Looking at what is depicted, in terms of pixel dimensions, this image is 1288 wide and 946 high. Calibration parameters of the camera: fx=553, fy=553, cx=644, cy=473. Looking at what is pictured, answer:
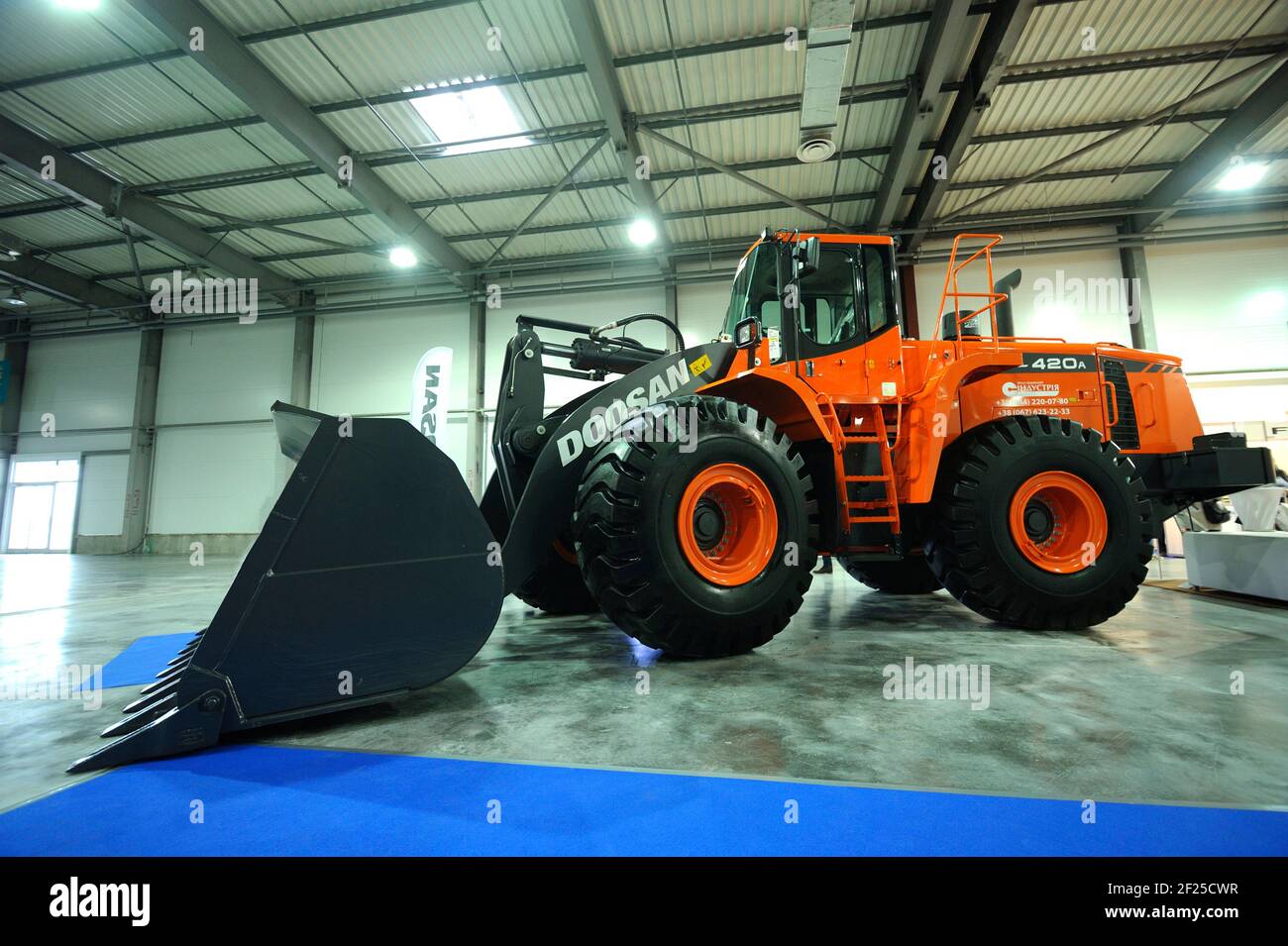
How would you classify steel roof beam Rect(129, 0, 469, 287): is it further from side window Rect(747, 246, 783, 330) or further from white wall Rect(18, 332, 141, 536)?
white wall Rect(18, 332, 141, 536)

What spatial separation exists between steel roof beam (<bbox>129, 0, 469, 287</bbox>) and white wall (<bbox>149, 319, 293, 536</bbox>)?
6.52m

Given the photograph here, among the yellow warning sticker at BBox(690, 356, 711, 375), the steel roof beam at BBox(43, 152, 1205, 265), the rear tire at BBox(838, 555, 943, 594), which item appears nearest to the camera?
the yellow warning sticker at BBox(690, 356, 711, 375)

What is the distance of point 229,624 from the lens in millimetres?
1967

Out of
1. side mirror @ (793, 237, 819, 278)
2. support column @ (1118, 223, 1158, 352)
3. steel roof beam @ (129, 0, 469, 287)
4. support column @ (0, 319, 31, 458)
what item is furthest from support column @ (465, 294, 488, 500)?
support column @ (0, 319, 31, 458)

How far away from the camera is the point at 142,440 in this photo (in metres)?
16.0

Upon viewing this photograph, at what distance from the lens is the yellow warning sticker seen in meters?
3.71

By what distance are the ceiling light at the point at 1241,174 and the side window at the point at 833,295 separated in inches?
455

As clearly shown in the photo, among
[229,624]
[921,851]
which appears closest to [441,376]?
[229,624]

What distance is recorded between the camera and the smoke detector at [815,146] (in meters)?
8.30

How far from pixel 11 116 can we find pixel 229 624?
45.0 feet

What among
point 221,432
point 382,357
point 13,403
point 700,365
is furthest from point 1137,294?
point 13,403

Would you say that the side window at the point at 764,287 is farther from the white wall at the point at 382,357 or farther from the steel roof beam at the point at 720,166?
the white wall at the point at 382,357

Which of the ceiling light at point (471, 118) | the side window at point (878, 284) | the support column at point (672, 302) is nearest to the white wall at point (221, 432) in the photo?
the ceiling light at point (471, 118)
